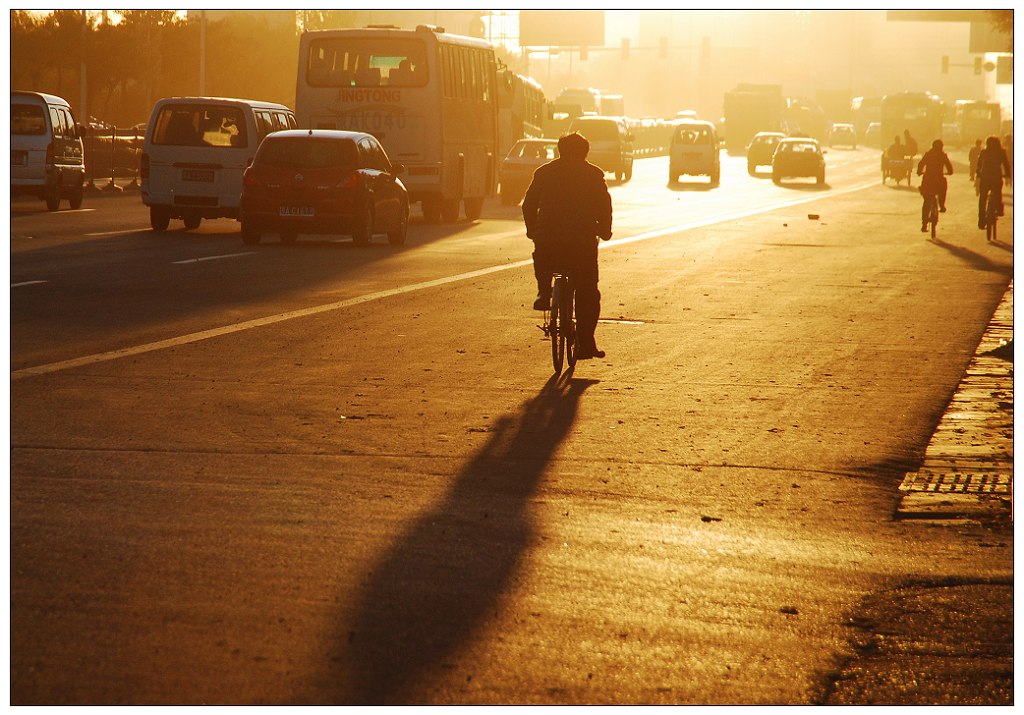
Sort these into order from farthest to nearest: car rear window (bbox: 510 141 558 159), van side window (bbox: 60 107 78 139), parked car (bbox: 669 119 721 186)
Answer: parked car (bbox: 669 119 721 186), car rear window (bbox: 510 141 558 159), van side window (bbox: 60 107 78 139)

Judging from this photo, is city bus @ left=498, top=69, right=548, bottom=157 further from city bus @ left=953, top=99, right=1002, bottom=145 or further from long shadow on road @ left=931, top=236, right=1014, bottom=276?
city bus @ left=953, top=99, right=1002, bottom=145

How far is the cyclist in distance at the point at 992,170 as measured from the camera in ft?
87.7

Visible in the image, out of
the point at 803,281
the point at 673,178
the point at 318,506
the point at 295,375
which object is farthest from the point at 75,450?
the point at 673,178

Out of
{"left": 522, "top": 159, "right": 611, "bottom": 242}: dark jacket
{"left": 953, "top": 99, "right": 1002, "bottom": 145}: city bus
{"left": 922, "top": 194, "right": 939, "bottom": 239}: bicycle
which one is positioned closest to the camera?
{"left": 522, "top": 159, "right": 611, "bottom": 242}: dark jacket

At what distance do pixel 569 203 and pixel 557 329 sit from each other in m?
0.89

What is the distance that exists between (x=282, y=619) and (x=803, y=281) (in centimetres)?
1456

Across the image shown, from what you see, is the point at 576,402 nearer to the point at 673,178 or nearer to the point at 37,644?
the point at 37,644

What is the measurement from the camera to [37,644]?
4969 mm

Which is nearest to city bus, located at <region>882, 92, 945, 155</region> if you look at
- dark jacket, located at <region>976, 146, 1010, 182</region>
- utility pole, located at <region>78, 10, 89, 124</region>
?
utility pole, located at <region>78, 10, 89, 124</region>

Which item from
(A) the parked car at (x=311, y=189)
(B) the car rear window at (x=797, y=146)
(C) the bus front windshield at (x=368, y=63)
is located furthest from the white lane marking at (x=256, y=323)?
(B) the car rear window at (x=797, y=146)

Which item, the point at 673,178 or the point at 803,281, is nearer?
the point at 803,281

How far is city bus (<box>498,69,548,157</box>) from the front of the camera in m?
Result: 38.7

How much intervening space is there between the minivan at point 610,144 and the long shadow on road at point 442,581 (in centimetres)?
4581

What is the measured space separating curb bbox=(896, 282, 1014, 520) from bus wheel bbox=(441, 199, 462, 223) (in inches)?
783
